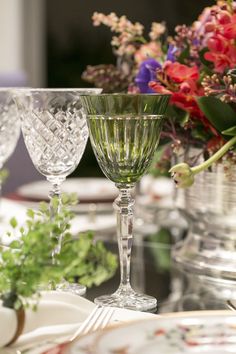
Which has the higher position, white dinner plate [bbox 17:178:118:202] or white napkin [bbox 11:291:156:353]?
white dinner plate [bbox 17:178:118:202]

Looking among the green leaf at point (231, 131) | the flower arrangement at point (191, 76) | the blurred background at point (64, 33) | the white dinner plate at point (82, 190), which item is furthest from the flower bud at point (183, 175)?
the blurred background at point (64, 33)

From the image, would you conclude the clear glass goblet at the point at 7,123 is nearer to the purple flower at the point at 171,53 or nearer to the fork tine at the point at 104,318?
the purple flower at the point at 171,53

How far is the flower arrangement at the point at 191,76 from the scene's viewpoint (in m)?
1.03

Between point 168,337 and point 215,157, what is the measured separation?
0.30 metres

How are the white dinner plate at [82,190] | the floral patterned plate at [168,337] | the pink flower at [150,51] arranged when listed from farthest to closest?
the white dinner plate at [82,190] → the pink flower at [150,51] → the floral patterned plate at [168,337]

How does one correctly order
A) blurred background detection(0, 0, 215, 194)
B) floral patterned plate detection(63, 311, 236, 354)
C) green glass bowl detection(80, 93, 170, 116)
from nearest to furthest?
floral patterned plate detection(63, 311, 236, 354) < green glass bowl detection(80, 93, 170, 116) < blurred background detection(0, 0, 215, 194)

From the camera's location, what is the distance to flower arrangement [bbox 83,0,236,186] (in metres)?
1.03

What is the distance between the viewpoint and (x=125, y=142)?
929mm

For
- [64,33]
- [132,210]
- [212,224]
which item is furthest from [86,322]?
[64,33]

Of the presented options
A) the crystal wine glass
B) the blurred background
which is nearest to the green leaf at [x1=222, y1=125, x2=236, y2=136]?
the crystal wine glass

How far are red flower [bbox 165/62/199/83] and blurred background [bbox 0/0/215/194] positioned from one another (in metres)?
3.05

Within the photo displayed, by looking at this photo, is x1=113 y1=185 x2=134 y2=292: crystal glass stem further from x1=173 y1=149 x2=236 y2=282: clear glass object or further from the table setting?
x1=173 y1=149 x2=236 y2=282: clear glass object

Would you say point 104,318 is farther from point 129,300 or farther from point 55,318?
point 129,300

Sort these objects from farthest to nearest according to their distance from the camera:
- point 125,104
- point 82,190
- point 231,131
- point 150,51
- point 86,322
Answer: point 82,190
point 150,51
point 231,131
point 125,104
point 86,322
